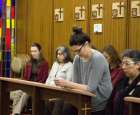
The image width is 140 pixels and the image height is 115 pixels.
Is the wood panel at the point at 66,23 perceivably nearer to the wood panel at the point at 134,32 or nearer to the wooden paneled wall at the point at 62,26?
the wooden paneled wall at the point at 62,26

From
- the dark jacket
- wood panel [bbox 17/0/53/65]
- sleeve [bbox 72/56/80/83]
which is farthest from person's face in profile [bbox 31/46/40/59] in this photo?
the dark jacket

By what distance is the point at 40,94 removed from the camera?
4.41 metres

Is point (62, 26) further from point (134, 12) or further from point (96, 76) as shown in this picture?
point (96, 76)

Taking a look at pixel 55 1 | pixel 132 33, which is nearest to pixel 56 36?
pixel 55 1

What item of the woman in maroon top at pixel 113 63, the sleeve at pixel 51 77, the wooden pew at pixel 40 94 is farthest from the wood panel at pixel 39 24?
the wooden pew at pixel 40 94

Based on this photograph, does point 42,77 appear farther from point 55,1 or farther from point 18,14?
point 18,14

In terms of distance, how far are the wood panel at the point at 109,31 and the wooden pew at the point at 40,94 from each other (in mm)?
2142

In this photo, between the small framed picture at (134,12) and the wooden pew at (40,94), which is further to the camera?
the small framed picture at (134,12)

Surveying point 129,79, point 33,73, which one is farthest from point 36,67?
point 129,79

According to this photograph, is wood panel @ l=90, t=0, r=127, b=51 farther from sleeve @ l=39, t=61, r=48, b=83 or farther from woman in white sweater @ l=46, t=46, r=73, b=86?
sleeve @ l=39, t=61, r=48, b=83

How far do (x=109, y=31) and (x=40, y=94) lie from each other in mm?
2501

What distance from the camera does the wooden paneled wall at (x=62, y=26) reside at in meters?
6.30

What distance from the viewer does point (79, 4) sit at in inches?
283

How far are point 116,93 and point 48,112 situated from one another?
5.28 ft
